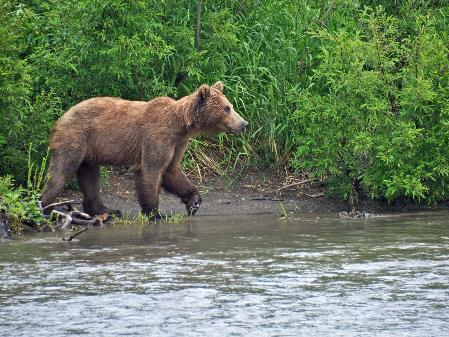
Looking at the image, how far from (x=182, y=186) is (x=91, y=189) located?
94 centimetres

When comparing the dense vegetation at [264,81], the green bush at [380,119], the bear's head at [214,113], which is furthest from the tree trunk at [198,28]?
the green bush at [380,119]

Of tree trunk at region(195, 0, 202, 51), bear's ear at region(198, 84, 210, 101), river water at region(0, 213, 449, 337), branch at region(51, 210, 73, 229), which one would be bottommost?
river water at region(0, 213, 449, 337)

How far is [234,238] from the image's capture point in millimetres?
9922

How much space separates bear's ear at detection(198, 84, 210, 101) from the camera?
1135 centimetres

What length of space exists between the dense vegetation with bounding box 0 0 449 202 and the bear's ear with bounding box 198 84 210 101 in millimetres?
929

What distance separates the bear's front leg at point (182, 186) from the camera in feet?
37.4

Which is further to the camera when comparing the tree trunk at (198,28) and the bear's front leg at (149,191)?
the tree trunk at (198,28)

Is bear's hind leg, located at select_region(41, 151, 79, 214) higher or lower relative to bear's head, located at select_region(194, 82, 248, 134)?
lower

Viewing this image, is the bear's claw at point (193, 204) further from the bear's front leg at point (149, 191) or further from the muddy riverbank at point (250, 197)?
the bear's front leg at point (149, 191)

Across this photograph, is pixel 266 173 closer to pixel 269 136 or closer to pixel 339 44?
pixel 269 136

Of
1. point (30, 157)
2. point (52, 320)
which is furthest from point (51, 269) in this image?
point (30, 157)

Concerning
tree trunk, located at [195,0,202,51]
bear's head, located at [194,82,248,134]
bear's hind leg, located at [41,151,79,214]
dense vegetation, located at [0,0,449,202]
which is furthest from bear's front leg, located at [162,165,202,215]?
tree trunk, located at [195,0,202,51]

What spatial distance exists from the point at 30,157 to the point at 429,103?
4.30 meters

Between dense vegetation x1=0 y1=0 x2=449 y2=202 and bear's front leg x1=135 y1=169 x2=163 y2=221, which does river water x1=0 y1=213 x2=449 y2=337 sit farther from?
dense vegetation x1=0 y1=0 x2=449 y2=202
